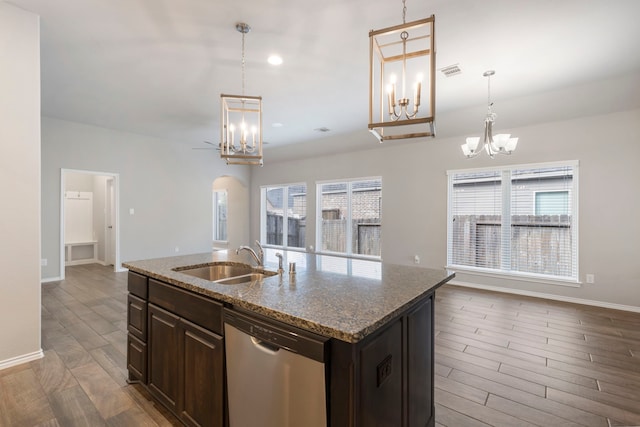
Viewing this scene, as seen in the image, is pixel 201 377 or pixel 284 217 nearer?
pixel 201 377

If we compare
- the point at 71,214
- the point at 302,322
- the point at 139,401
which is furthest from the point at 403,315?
the point at 71,214

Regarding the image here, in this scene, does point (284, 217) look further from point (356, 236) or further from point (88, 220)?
point (88, 220)

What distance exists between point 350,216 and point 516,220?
3265 mm

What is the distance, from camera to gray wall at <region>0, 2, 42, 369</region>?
2.45 meters

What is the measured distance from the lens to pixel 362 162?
6.62 meters

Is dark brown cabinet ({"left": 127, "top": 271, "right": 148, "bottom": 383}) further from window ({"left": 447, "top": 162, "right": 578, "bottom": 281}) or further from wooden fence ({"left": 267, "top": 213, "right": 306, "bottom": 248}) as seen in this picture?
wooden fence ({"left": 267, "top": 213, "right": 306, "bottom": 248})

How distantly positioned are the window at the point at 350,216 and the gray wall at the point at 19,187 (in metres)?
5.36

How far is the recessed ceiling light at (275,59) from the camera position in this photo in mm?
3196

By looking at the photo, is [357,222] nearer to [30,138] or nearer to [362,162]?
[362,162]

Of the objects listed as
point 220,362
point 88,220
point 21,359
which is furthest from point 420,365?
point 88,220

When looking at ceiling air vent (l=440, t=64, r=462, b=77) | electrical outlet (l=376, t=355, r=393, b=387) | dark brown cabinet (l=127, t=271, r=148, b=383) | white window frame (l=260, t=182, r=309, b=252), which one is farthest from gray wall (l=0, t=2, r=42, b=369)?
white window frame (l=260, t=182, r=309, b=252)

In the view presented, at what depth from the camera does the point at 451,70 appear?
3398 mm

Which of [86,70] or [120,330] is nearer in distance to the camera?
[120,330]

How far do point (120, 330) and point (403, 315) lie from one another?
3258 millimetres
